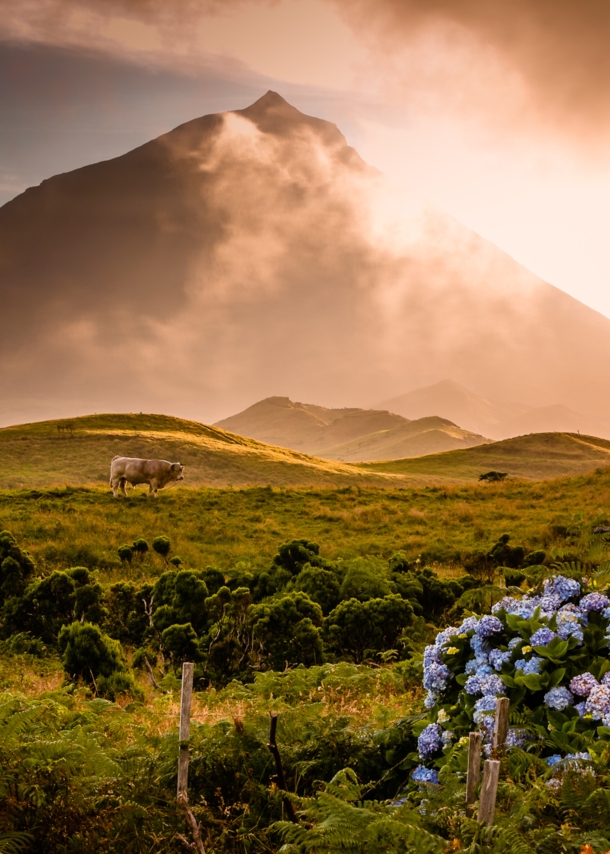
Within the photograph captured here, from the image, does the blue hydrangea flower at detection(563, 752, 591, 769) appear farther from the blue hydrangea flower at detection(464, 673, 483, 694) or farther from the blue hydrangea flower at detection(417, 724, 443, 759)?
the blue hydrangea flower at detection(417, 724, 443, 759)

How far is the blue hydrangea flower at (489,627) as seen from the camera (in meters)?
5.40

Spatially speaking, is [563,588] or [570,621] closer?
[570,621]

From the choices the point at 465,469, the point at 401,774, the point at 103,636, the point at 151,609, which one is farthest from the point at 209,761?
the point at 465,469

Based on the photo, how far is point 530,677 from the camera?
4.97 m

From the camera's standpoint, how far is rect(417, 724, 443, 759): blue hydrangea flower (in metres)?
5.12

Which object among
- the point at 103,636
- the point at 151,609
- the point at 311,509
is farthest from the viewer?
the point at 311,509

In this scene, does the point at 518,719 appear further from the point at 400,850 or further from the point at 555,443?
the point at 555,443

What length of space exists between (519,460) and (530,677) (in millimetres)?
81667

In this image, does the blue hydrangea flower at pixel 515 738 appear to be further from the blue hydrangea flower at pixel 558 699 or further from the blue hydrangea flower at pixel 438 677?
the blue hydrangea flower at pixel 438 677

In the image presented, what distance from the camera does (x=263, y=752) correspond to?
530 centimetres

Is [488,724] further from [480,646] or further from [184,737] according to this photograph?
[184,737]

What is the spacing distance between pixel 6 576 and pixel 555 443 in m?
87.6

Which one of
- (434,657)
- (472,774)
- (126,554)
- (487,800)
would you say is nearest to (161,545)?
(126,554)

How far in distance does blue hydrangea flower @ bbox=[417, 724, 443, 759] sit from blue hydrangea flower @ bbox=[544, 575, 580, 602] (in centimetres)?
152
